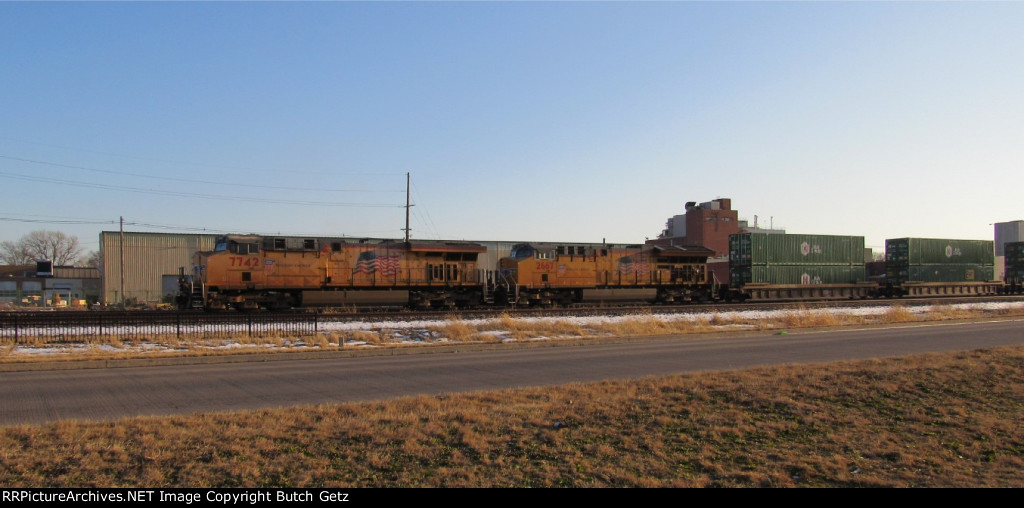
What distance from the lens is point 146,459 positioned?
20.3ft

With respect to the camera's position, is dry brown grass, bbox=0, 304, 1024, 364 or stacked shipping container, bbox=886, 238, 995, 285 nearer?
dry brown grass, bbox=0, 304, 1024, 364

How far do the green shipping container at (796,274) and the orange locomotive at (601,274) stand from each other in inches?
127

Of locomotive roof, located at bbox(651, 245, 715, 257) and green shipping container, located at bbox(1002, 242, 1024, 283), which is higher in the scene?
locomotive roof, located at bbox(651, 245, 715, 257)

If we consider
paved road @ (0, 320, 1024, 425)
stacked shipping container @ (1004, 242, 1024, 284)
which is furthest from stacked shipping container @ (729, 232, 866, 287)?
paved road @ (0, 320, 1024, 425)

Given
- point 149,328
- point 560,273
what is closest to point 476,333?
point 149,328

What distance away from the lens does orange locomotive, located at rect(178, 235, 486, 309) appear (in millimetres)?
27516

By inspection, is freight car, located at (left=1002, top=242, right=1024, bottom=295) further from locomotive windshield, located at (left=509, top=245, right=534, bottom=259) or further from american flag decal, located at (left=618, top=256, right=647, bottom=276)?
locomotive windshield, located at (left=509, top=245, right=534, bottom=259)

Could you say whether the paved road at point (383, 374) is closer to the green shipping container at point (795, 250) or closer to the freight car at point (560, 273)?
the freight car at point (560, 273)

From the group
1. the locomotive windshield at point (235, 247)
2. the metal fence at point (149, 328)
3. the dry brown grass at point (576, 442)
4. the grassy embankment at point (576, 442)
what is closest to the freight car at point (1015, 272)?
the grassy embankment at point (576, 442)

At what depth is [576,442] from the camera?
273 inches

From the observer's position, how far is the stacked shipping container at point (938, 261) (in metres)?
45.0
